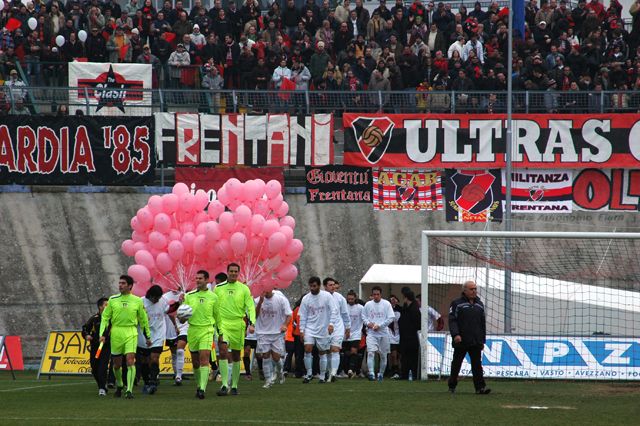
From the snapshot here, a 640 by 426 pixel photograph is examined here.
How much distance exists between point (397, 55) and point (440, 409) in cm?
1791

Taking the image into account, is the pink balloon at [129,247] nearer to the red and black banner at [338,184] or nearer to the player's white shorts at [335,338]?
the player's white shorts at [335,338]

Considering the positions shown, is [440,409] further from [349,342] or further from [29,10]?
[29,10]

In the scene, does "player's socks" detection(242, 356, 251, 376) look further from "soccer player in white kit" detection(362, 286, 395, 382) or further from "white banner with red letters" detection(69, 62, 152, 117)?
"white banner with red letters" detection(69, 62, 152, 117)

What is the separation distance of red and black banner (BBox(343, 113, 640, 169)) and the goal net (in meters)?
2.82

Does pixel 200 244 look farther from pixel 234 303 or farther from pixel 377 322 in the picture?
pixel 234 303

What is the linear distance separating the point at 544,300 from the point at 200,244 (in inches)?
287

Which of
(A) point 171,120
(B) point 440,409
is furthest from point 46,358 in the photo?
(B) point 440,409

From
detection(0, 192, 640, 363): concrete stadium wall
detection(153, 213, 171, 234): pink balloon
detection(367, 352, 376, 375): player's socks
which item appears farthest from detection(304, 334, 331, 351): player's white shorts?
detection(0, 192, 640, 363): concrete stadium wall

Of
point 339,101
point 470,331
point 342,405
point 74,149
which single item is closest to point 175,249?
point 470,331

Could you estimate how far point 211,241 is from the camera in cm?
2202

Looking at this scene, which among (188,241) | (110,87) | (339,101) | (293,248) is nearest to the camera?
(188,241)

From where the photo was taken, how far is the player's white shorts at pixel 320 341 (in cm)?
1952

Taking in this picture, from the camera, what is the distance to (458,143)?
95.8ft

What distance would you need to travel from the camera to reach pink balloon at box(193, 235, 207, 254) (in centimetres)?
2206
